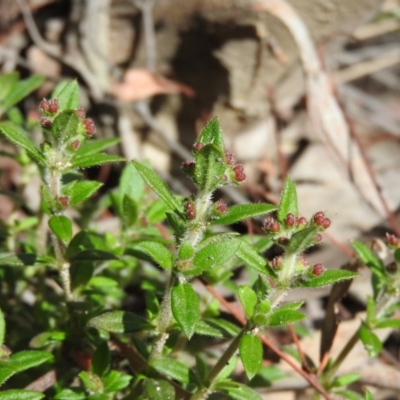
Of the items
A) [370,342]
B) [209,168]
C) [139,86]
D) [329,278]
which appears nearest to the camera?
[209,168]

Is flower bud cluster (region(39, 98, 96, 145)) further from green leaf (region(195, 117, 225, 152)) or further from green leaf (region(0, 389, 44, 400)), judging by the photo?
green leaf (region(0, 389, 44, 400))

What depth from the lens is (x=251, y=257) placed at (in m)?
2.28

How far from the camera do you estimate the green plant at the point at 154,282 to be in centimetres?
212

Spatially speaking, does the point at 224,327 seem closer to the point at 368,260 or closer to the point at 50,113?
the point at 368,260

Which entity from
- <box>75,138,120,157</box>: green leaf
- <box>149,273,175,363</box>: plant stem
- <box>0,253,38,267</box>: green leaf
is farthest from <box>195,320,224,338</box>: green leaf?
<box>75,138,120,157</box>: green leaf

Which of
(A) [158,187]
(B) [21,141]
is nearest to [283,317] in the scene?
(A) [158,187]

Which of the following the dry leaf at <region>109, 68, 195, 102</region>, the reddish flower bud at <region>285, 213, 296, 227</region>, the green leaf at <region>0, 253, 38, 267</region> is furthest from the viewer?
the dry leaf at <region>109, 68, 195, 102</region>

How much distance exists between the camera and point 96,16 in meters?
5.04

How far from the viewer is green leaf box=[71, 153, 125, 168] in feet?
7.59

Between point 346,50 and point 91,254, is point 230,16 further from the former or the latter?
point 91,254

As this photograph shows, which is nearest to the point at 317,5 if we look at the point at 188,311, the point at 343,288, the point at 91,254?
the point at 343,288

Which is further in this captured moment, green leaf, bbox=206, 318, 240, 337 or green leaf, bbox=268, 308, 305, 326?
green leaf, bbox=206, 318, 240, 337

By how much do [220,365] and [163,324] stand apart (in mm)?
241

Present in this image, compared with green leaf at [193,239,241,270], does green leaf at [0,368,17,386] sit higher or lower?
lower
